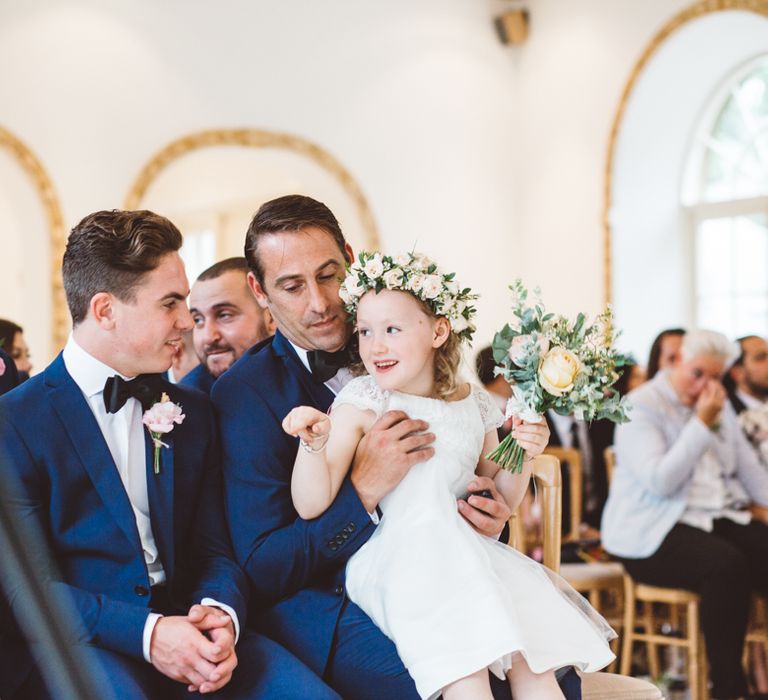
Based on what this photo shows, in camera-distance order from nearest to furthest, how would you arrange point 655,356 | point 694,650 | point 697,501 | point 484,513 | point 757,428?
point 484,513 < point 694,650 < point 697,501 < point 757,428 < point 655,356

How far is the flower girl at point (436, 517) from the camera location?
6.95ft

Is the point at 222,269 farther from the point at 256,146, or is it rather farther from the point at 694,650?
the point at 256,146

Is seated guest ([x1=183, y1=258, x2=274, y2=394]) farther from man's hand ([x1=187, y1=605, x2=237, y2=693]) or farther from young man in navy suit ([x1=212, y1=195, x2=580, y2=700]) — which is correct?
man's hand ([x1=187, y1=605, x2=237, y2=693])

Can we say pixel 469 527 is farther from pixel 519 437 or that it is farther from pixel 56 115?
pixel 56 115

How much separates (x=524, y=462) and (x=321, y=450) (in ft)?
1.71

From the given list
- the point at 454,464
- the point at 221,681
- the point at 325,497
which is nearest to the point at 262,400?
the point at 325,497

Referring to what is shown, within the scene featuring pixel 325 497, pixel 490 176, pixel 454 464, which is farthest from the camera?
pixel 490 176

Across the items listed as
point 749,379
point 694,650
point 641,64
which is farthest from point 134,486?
point 641,64

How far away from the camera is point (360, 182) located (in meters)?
8.56

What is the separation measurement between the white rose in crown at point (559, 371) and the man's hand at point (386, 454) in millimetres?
307

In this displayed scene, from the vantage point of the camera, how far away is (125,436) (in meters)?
2.26

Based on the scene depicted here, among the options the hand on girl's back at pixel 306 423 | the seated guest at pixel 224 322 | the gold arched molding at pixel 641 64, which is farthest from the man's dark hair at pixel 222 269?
the gold arched molding at pixel 641 64

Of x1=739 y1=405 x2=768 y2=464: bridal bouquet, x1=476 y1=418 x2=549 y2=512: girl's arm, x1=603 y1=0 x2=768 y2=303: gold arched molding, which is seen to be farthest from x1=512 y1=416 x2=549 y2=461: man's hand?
x1=603 y1=0 x2=768 y2=303: gold arched molding

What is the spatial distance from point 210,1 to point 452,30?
2267mm
